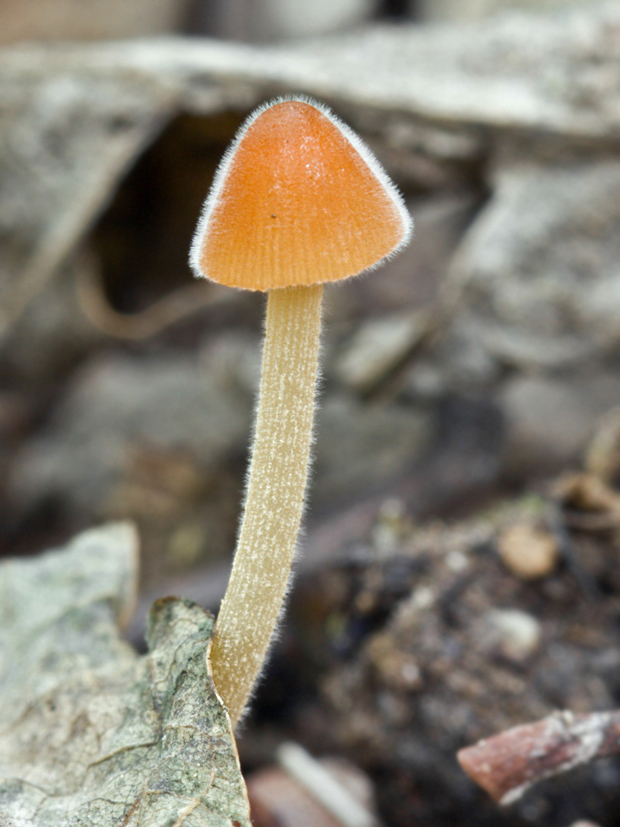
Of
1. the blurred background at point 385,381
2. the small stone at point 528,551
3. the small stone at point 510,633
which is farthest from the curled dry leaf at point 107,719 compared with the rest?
the small stone at point 528,551

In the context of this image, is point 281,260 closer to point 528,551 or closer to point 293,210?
point 293,210

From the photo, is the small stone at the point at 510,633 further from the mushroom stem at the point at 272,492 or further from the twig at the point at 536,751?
the mushroom stem at the point at 272,492

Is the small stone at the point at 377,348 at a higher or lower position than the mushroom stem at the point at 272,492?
higher

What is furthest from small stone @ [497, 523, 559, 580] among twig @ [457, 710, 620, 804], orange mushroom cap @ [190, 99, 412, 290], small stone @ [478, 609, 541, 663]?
orange mushroom cap @ [190, 99, 412, 290]

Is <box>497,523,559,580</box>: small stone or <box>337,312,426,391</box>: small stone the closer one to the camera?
<box>497,523,559,580</box>: small stone

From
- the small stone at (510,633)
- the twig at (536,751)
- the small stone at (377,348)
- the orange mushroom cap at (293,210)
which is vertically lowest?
the twig at (536,751)

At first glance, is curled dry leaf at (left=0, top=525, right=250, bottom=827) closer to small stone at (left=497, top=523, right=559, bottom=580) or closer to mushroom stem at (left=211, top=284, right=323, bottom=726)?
mushroom stem at (left=211, top=284, right=323, bottom=726)
